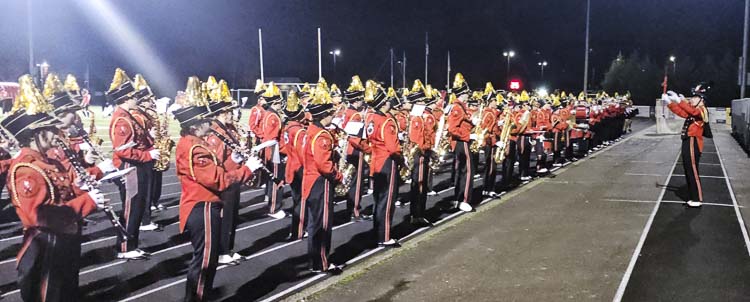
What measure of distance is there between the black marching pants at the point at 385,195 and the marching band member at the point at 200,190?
2973mm

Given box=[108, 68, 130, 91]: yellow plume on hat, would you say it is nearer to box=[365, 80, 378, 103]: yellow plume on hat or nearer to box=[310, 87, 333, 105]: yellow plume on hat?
box=[310, 87, 333, 105]: yellow plume on hat

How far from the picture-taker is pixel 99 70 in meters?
43.3

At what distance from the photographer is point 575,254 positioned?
25.7ft

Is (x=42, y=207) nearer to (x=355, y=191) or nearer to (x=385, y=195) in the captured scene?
(x=385, y=195)

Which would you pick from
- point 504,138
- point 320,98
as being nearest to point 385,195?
point 320,98

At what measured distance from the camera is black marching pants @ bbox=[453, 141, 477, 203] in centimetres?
1060

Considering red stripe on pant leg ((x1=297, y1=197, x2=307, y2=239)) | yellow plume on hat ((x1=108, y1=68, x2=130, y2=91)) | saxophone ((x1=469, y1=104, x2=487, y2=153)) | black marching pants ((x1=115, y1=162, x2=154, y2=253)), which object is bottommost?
red stripe on pant leg ((x1=297, y1=197, x2=307, y2=239))

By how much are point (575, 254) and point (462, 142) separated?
3.23 meters

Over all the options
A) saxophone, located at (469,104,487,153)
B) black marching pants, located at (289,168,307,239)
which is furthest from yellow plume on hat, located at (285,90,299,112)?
saxophone, located at (469,104,487,153)

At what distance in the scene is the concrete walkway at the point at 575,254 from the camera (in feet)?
20.9

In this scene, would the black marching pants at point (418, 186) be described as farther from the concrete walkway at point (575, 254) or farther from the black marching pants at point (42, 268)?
the black marching pants at point (42, 268)

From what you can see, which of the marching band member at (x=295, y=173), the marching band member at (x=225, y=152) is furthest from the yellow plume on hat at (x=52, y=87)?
the marching band member at (x=295, y=173)

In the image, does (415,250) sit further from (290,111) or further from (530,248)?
(290,111)

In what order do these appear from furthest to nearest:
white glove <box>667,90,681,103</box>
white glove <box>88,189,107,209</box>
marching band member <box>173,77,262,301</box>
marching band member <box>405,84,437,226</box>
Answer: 1. white glove <box>667,90,681,103</box>
2. marching band member <box>405,84,437,226</box>
3. marching band member <box>173,77,262,301</box>
4. white glove <box>88,189,107,209</box>
